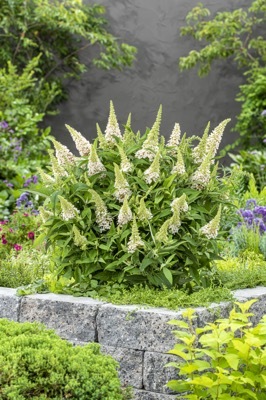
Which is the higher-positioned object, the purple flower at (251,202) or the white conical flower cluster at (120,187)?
the purple flower at (251,202)

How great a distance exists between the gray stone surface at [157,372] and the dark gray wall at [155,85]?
728cm

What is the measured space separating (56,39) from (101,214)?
7567 millimetres

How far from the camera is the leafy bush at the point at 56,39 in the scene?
1041 centimetres

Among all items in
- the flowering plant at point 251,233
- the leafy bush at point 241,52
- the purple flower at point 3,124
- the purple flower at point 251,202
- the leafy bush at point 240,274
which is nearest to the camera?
the leafy bush at point 240,274

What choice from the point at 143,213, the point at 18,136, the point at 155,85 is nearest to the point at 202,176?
the point at 143,213

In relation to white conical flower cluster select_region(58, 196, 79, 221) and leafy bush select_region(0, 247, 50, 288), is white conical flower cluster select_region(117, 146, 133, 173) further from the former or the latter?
leafy bush select_region(0, 247, 50, 288)

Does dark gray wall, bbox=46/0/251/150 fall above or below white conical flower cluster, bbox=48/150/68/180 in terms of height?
above

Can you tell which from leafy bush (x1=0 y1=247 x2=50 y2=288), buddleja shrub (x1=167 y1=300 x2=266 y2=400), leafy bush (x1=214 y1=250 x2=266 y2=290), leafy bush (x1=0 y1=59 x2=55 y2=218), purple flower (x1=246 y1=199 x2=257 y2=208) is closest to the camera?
buddleja shrub (x1=167 y1=300 x2=266 y2=400)

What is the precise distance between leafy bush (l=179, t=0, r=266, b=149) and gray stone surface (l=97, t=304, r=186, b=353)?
6798 millimetres

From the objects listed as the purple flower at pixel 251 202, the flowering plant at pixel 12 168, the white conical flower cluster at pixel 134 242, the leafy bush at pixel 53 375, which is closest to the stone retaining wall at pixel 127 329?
the white conical flower cluster at pixel 134 242

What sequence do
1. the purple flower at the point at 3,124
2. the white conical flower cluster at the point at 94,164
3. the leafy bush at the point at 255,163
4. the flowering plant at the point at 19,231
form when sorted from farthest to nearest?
1. the leafy bush at the point at 255,163
2. the purple flower at the point at 3,124
3. the flowering plant at the point at 19,231
4. the white conical flower cluster at the point at 94,164

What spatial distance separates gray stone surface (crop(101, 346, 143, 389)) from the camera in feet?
11.6

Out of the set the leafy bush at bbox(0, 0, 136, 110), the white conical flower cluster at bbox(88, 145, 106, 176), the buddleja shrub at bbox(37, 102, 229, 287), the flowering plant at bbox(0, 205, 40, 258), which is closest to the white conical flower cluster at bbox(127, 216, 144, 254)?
the buddleja shrub at bbox(37, 102, 229, 287)

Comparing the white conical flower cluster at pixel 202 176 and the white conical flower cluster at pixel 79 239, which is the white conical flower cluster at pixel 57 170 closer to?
the white conical flower cluster at pixel 79 239
